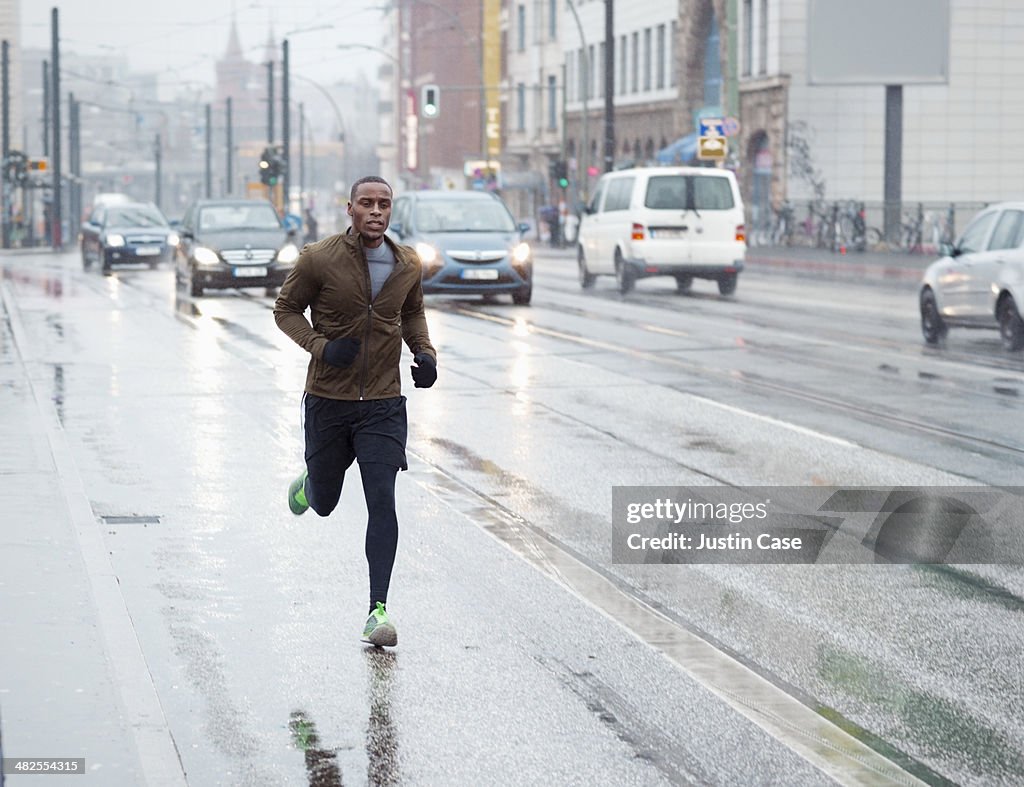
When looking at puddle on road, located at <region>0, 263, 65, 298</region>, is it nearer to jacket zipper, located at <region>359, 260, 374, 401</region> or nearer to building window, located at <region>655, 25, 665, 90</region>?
jacket zipper, located at <region>359, 260, 374, 401</region>

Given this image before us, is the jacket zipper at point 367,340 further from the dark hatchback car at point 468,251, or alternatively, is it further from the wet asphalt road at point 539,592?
the dark hatchback car at point 468,251

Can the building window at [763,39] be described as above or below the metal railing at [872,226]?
above

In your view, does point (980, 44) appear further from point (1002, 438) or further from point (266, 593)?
point (266, 593)

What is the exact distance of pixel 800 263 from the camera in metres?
45.9

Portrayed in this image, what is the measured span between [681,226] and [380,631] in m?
24.4

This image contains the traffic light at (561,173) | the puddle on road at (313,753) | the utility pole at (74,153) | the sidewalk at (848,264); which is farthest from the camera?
the utility pole at (74,153)

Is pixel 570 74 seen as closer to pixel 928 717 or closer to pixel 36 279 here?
pixel 36 279

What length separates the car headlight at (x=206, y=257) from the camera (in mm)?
30344

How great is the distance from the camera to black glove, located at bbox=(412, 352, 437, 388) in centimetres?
719

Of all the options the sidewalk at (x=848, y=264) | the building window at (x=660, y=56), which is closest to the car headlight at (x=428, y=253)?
the sidewalk at (x=848, y=264)

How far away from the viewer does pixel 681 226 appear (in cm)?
3089

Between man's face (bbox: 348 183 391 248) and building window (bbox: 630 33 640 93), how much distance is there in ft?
236

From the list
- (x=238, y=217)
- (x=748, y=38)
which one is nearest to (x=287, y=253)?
(x=238, y=217)

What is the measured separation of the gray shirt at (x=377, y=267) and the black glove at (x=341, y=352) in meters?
0.22
